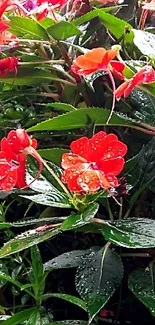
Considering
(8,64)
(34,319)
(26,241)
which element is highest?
(8,64)

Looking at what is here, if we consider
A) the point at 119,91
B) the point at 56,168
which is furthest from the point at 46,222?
the point at 119,91

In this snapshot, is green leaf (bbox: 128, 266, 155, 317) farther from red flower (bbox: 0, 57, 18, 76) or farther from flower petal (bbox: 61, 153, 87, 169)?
red flower (bbox: 0, 57, 18, 76)

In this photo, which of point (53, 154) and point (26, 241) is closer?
point (26, 241)

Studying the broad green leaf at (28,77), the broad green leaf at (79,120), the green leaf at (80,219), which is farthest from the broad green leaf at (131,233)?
the broad green leaf at (28,77)

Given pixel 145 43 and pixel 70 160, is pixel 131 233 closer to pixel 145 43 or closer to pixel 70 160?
pixel 70 160

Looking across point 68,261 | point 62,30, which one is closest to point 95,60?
point 62,30

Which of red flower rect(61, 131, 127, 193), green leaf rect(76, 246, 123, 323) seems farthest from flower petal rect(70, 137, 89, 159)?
green leaf rect(76, 246, 123, 323)
